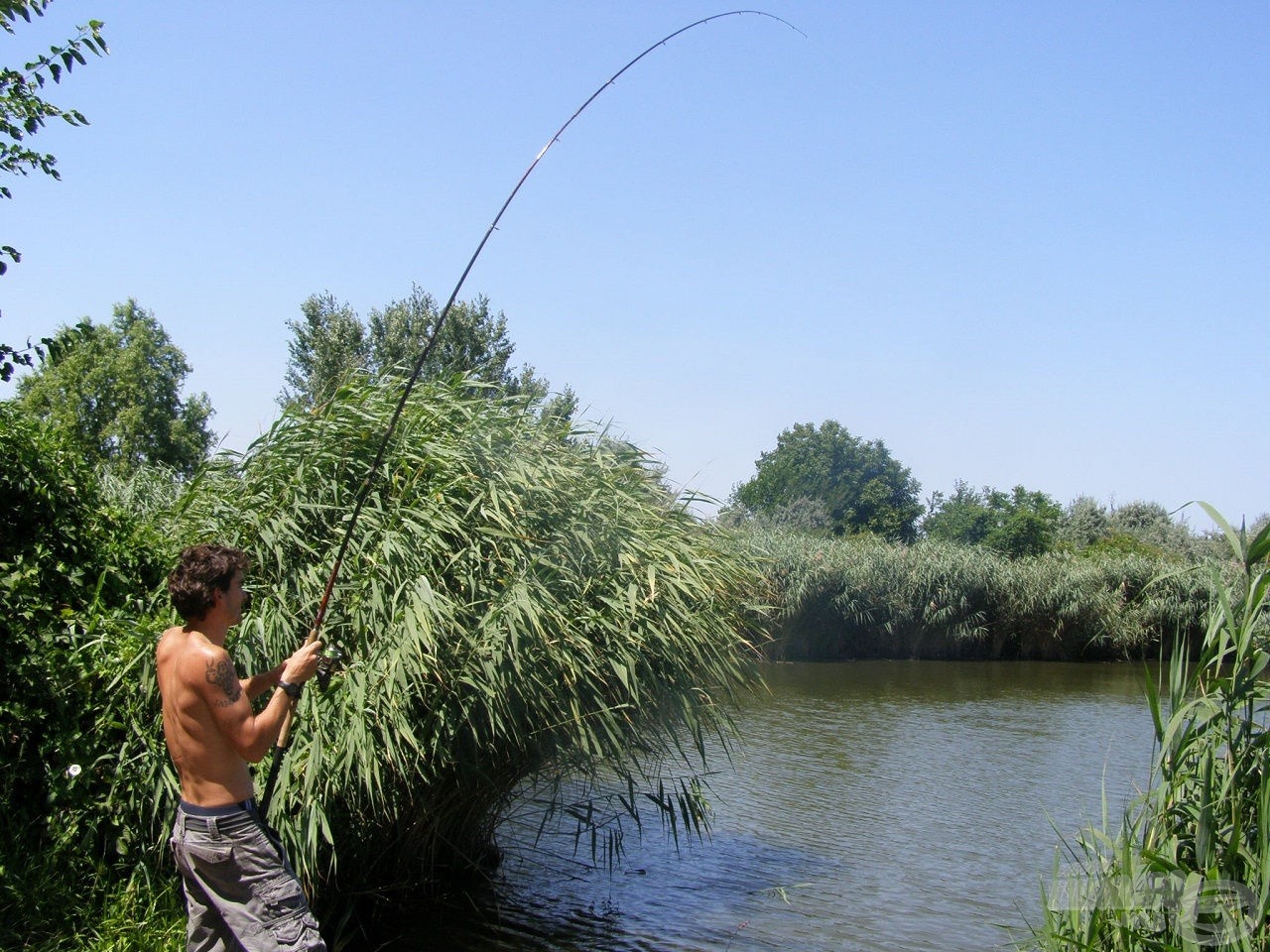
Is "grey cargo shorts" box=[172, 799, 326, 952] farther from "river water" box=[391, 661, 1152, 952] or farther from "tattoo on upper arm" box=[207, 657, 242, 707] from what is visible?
"river water" box=[391, 661, 1152, 952]

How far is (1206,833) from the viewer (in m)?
4.47

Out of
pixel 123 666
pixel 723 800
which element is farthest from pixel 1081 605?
pixel 123 666

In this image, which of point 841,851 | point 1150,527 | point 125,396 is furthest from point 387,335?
point 1150,527

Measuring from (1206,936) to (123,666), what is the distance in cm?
520

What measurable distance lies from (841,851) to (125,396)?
3408 cm

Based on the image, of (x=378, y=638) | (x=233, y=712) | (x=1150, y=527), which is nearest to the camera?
(x=233, y=712)

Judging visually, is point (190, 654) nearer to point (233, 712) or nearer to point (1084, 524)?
point (233, 712)

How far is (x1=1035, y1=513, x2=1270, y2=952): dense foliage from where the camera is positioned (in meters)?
4.42

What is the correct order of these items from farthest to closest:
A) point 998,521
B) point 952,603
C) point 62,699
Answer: point 998,521 → point 952,603 → point 62,699

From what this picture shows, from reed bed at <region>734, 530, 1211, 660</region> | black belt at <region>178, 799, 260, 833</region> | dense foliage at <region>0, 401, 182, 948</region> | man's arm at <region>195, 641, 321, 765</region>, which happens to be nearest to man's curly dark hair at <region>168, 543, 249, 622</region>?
man's arm at <region>195, 641, 321, 765</region>

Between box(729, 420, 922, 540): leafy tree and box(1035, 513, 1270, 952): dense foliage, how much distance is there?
63.1 m

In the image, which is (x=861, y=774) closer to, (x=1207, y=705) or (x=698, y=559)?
(x=698, y=559)

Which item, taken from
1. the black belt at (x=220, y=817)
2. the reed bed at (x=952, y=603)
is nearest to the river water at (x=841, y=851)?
the black belt at (x=220, y=817)

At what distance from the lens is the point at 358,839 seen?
20.5 feet
